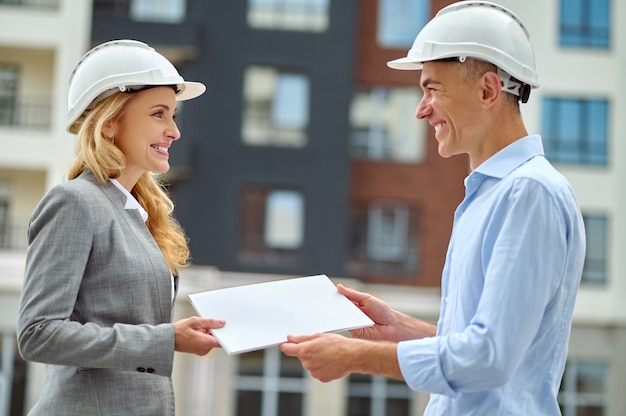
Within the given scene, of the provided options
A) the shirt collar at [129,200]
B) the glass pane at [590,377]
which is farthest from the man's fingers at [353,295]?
the glass pane at [590,377]

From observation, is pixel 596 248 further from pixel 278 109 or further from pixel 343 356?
pixel 343 356

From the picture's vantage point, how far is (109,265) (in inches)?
87.0

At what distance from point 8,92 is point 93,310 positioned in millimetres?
13926

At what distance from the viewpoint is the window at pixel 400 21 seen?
15781 mm

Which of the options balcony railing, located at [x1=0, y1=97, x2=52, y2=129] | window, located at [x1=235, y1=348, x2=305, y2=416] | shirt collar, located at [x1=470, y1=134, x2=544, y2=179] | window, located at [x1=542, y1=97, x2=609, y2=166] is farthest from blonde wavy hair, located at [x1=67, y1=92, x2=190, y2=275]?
window, located at [x1=542, y1=97, x2=609, y2=166]

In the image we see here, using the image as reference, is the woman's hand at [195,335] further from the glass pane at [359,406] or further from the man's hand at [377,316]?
the glass pane at [359,406]

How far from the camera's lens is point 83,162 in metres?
2.35

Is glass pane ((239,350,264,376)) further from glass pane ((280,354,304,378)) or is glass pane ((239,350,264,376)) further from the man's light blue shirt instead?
the man's light blue shirt

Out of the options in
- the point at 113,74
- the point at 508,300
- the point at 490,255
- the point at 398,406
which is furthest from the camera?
the point at 398,406

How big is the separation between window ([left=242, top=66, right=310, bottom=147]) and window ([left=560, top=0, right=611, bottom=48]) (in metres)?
4.11

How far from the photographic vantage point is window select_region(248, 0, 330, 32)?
1564 centimetres

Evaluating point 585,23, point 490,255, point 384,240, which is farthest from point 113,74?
point 585,23

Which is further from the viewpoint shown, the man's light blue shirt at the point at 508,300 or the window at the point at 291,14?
the window at the point at 291,14

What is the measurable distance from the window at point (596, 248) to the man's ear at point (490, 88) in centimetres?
1402
